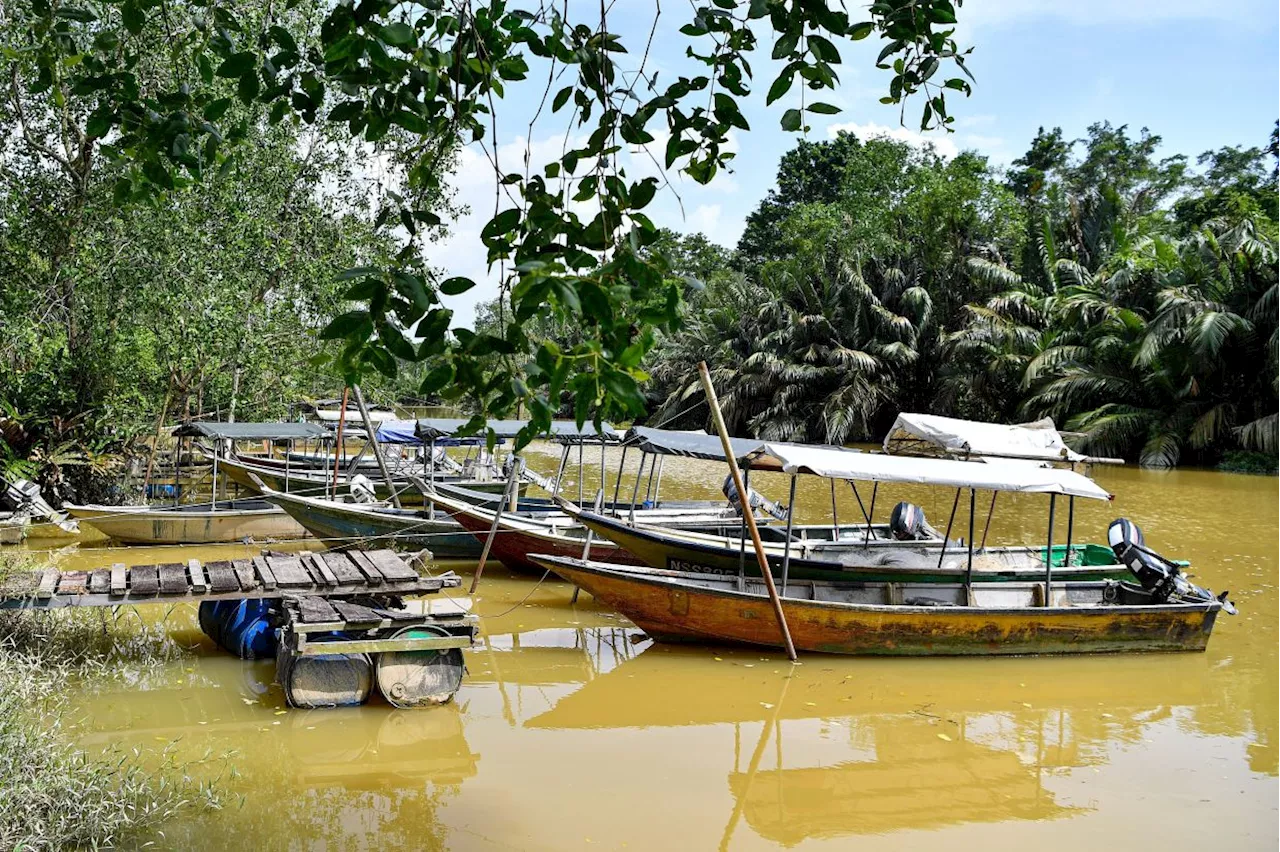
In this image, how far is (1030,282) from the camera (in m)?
32.9

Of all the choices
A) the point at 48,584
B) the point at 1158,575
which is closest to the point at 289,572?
the point at 48,584

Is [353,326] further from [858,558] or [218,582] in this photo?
[858,558]

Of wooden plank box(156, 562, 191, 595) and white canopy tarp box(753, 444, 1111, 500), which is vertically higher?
white canopy tarp box(753, 444, 1111, 500)

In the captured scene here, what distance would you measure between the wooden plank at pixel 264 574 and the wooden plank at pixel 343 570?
474 millimetres

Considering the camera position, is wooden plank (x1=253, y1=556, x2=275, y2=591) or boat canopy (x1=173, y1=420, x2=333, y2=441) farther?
boat canopy (x1=173, y1=420, x2=333, y2=441)

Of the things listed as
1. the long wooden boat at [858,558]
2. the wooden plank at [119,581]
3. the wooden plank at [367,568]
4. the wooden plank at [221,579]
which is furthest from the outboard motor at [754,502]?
the wooden plank at [119,581]

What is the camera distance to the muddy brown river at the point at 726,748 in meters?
6.06

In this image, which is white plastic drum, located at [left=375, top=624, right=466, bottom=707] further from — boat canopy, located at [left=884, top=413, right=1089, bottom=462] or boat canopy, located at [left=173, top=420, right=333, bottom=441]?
boat canopy, located at [left=173, top=420, right=333, bottom=441]

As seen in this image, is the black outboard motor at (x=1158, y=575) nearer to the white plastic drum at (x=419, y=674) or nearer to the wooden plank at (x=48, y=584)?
the white plastic drum at (x=419, y=674)

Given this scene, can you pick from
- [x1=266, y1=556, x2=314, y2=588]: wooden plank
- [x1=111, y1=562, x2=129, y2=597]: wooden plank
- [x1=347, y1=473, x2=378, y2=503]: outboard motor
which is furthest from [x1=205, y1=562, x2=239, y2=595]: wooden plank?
[x1=347, y1=473, x2=378, y2=503]: outboard motor

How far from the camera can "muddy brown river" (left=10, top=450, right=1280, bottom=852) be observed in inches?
239

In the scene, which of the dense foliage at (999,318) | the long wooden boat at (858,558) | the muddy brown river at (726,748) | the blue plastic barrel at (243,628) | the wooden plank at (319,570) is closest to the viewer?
the muddy brown river at (726,748)

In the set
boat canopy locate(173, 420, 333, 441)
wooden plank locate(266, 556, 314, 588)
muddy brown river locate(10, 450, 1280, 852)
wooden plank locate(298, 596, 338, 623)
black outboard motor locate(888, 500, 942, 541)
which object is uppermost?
boat canopy locate(173, 420, 333, 441)

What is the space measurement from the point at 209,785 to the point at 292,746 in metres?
1.14
